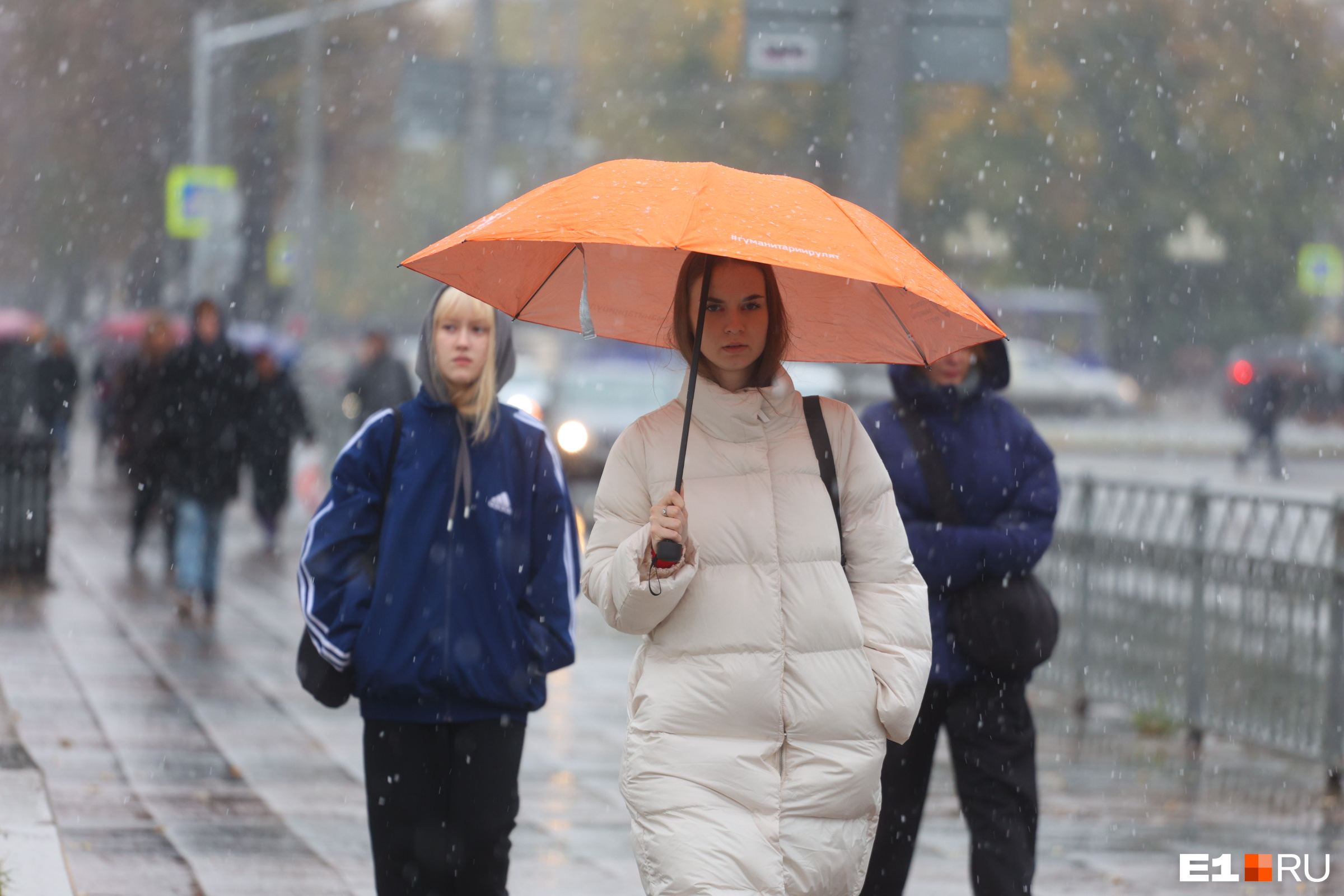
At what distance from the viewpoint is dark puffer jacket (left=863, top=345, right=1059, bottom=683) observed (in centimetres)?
498

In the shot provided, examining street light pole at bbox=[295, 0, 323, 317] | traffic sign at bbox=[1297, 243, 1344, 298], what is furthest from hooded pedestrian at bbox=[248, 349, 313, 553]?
traffic sign at bbox=[1297, 243, 1344, 298]

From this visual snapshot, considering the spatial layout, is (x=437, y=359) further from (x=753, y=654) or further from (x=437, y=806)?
(x=753, y=654)

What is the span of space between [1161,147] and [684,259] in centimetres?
4749

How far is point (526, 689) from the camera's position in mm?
4551

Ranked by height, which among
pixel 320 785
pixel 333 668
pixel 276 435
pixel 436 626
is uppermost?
pixel 276 435

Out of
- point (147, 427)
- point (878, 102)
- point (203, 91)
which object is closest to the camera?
point (878, 102)

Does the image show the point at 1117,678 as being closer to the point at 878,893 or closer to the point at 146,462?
the point at 878,893

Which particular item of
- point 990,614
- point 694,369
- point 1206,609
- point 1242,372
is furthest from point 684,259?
point 1242,372

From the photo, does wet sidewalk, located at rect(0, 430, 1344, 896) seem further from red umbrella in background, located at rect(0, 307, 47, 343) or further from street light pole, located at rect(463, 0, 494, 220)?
red umbrella in background, located at rect(0, 307, 47, 343)

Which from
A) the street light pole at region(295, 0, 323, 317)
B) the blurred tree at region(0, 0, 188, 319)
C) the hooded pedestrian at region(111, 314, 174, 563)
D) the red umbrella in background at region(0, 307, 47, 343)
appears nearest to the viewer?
the hooded pedestrian at region(111, 314, 174, 563)

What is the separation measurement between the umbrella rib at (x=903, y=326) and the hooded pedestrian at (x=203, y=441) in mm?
8476

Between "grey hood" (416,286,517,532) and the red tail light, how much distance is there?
3163 centimetres

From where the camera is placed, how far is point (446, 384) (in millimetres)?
4648

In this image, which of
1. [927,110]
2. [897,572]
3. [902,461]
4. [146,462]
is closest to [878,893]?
[902,461]
